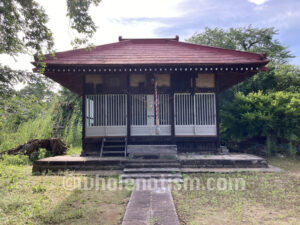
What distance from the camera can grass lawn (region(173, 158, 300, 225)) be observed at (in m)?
3.34

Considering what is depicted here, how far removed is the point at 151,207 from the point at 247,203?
201 centimetres

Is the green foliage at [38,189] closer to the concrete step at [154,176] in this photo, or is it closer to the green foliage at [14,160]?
the concrete step at [154,176]

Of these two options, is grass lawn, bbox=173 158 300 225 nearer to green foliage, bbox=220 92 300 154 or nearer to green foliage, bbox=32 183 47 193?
green foliage, bbox=32 183 47 193

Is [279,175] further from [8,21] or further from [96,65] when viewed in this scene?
[8,21]

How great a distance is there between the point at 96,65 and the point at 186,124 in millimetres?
4408

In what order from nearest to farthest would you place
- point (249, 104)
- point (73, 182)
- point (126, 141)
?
point (73, 182), point (126, 141), point (249, 104)

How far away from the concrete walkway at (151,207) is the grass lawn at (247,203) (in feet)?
0.69

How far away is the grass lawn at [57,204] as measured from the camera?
3.33 meters

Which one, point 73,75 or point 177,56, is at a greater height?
point 177,56

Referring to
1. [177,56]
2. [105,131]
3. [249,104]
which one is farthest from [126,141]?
[249,104]

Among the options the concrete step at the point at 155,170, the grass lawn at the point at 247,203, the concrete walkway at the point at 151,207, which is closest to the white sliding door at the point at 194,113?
the concrete step at the point at 155,170

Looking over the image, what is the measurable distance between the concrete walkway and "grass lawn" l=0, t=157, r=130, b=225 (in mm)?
195

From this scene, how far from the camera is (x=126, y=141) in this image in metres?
8.12

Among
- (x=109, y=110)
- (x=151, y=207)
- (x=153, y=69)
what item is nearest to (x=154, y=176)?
(x=151, y=207)
